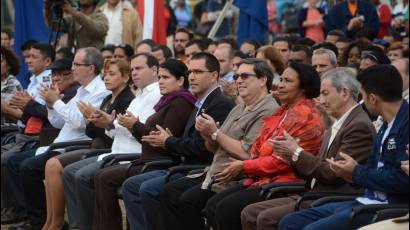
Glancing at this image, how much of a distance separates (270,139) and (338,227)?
112 centimetres

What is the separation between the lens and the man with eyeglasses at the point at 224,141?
8609 mm

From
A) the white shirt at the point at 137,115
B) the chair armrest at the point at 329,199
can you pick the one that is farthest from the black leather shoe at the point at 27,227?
the chair armrest at the point at 329,199

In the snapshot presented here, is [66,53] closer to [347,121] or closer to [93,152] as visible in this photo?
[93,152]

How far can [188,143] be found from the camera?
9.20m

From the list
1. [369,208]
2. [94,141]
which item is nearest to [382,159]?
[369,208]

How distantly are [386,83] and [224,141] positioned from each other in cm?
190

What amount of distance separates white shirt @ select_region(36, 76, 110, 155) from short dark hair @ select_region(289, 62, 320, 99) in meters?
3.34

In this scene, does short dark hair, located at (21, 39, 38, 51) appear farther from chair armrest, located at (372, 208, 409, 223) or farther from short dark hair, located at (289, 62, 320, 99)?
chair armrest, located at (372, 208, 409, 223)

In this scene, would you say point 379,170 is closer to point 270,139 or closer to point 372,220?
point 372,220

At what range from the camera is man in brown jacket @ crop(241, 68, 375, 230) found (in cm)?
759

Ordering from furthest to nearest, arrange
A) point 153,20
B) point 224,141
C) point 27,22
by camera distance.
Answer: point 27,22, point 153,20, point 224,141

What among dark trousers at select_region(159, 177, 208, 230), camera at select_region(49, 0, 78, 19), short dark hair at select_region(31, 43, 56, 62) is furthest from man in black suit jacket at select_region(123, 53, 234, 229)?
camera at select_region(49, 0, 78, 19)

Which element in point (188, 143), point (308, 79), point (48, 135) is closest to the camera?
point (308, 79)

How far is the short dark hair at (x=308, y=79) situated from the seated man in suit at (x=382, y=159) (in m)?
1.10
